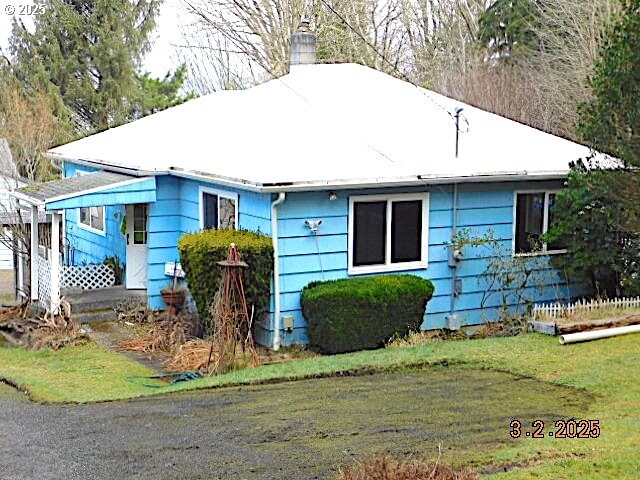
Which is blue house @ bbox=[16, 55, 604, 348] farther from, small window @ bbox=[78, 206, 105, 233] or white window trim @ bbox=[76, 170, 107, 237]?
small window @ bbox=[78, 206, 105, 233]

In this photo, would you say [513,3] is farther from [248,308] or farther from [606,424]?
[606,424]

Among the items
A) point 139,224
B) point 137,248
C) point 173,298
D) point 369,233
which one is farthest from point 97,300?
point 369,233

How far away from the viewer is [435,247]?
1582 cm

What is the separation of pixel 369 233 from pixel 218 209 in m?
2.61

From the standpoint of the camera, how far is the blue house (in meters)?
14.7

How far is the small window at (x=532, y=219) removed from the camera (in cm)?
1673

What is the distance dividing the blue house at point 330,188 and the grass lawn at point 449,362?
188 centimetres

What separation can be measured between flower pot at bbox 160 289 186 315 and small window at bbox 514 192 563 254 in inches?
233

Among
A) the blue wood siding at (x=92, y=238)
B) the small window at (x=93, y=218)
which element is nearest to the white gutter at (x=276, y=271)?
the blue wood siding at (x=92, y=238)

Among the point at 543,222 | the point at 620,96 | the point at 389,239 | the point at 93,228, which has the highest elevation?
the point at 620,96

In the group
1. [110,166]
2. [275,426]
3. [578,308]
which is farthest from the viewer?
[110,166]
